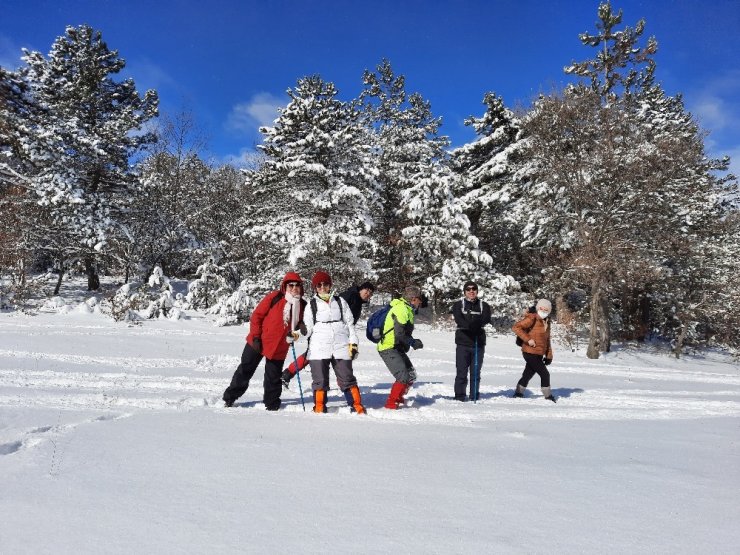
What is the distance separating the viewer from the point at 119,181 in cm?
2294

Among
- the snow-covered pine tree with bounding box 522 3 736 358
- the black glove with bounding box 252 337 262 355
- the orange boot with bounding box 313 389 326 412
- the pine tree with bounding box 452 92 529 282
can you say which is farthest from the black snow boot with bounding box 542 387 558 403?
the pine tree with bounding box 452 92 529 282

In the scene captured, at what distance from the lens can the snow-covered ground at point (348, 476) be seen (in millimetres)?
2180

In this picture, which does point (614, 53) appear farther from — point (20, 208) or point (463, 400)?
point (20, 208)

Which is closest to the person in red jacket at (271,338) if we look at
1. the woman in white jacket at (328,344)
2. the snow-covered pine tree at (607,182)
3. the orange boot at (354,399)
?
the woman in white jacket at (328,344)

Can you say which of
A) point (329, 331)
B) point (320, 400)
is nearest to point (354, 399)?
point (320, 400)

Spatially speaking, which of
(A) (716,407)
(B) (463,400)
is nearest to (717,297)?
(A) (716,407)

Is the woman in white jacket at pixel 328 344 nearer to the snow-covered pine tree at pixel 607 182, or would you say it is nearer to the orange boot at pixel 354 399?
the orange boot at pixel 354 399

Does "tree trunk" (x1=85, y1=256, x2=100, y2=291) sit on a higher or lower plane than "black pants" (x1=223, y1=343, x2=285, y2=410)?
higher

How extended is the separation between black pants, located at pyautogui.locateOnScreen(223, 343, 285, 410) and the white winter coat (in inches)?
18.7

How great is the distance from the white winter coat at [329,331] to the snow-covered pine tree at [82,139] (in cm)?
1746

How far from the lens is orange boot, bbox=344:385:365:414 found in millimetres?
5816

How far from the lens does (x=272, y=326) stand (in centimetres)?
604

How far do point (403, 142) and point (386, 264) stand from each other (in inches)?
291

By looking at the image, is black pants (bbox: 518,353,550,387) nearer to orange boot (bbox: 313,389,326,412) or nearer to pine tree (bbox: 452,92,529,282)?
orange boot (bbox: 313,389,326,412)
